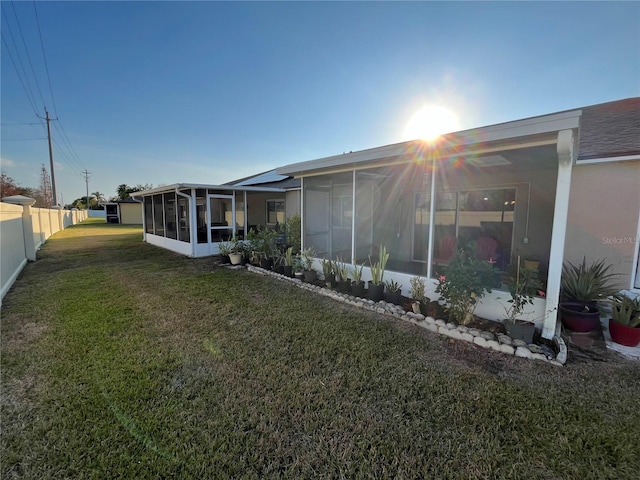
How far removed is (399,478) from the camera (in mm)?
1733

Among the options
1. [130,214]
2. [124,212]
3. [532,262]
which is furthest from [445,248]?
[124,212]

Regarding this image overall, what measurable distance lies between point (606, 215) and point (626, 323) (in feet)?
6.22

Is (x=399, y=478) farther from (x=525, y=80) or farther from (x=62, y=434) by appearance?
(x=525, y=80)

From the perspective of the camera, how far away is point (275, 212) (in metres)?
11.9

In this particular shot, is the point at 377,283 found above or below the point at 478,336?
above

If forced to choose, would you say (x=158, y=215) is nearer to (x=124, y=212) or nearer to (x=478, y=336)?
(x=478, y=336)

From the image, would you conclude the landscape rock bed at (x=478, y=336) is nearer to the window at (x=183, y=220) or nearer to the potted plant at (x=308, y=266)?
the potted plant at (x=308, y=266)

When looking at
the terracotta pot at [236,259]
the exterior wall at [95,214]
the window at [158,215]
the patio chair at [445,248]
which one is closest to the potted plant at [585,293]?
the patio chair at [445,248]

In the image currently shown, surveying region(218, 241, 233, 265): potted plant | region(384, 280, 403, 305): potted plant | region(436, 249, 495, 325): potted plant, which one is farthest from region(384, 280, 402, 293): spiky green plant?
region(218, 241, 233, 265): potted plant

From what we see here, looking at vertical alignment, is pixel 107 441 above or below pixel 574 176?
below

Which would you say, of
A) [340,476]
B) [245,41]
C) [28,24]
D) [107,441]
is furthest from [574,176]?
[28,24]

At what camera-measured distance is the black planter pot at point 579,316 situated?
3.64 meters

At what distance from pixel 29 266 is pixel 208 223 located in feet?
17.0

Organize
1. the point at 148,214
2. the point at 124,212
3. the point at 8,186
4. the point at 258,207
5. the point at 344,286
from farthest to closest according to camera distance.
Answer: the point at 124,212 → the point at 8,186 → the point at 148,214 → the point at 258,207 → the point at 344,286
